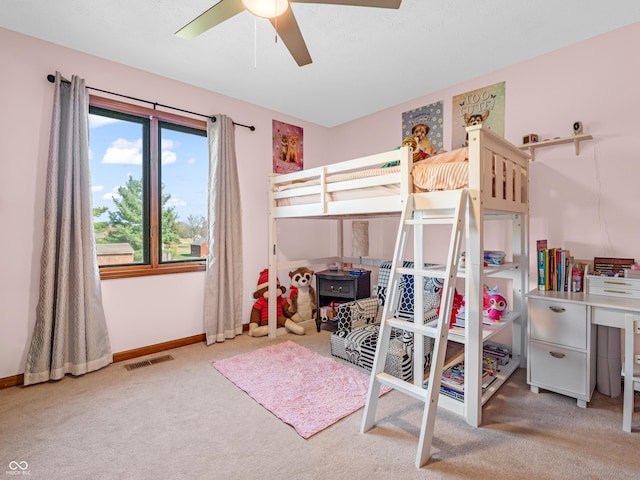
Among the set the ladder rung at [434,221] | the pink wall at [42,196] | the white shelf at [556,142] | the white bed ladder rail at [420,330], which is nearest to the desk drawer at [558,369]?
the white bed ladder rail at [420,330]

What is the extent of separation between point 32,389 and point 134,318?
79 centimetres

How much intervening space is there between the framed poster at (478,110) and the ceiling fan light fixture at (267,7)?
214cm

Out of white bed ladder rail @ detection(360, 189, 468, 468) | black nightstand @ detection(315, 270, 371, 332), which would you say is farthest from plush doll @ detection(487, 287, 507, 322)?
black nightstand @ detection(315, 270, 371, 332)

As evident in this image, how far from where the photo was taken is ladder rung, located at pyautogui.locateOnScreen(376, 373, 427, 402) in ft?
5.16

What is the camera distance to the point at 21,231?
2293 mm

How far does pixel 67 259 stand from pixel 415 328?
99.2 inches

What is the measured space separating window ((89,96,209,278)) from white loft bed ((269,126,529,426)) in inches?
38.1

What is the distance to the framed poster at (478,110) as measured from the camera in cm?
280

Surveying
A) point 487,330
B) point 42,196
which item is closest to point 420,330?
point 487,330

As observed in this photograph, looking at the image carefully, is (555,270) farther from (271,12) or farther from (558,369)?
(271,12)

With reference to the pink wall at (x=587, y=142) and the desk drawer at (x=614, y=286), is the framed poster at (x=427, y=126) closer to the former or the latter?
the pink wall at (x=587, y=142)

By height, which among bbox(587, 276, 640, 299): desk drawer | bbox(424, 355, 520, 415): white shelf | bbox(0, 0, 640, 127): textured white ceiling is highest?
bbox(0, 0, 640, 127): textured white ceiling

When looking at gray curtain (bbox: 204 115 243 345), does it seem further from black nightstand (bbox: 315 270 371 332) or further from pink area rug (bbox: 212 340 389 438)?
black nightstand (bbox: 315 270 371 332)

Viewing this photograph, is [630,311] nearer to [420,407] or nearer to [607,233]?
[607,233]
